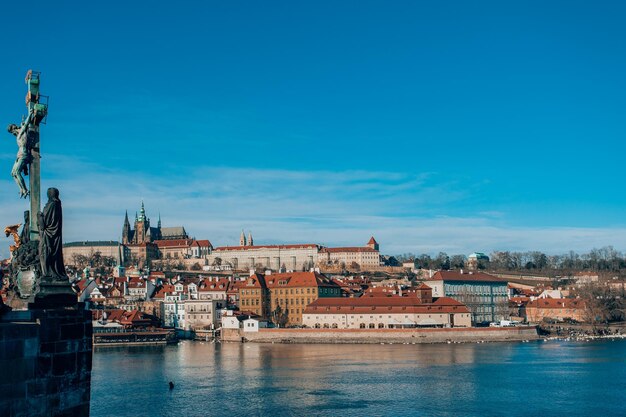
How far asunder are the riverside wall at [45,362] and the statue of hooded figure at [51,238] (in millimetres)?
510

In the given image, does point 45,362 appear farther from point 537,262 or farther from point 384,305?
point 537,262

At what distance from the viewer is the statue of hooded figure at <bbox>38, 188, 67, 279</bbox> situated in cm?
820

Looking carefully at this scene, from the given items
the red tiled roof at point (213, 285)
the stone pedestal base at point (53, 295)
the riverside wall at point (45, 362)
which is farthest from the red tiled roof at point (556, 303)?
the stone pedestal base at point (53, 295)

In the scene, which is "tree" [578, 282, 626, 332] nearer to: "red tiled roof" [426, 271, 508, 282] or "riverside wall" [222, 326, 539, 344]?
"red tiled roof" [426, 271, 508, 282]

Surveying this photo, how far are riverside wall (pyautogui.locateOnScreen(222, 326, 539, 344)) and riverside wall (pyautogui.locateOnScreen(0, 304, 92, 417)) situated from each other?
213 feet

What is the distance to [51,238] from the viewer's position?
8.28 metres

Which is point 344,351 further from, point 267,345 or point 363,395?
point 363,395

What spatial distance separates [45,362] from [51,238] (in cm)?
148

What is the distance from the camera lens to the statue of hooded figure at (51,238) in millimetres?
8195

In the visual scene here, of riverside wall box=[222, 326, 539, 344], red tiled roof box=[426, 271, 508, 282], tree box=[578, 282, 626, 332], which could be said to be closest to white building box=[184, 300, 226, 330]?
riverside wall box=[222, 326, 539, 344]

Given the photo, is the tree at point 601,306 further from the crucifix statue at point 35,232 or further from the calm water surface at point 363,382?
the crucifix statue at point 35,232

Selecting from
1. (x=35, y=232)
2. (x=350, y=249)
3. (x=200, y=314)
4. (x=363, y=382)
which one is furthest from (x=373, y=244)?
(x=35, y=232)

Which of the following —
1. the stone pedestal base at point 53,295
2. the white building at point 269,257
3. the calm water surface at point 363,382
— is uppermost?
the white building at point 269,257

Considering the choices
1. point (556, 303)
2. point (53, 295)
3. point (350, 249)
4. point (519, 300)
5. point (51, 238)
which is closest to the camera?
point (53, 295)
